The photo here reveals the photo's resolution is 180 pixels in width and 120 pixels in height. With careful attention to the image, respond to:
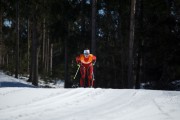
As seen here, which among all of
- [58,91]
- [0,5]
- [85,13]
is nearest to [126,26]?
[85,13]

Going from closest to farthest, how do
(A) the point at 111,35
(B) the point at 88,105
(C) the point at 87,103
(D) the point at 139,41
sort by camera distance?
(B) the point at 88,105 → (C) the point at 87,103 → (D) the point at 139,41 → (A) the point at 111,35

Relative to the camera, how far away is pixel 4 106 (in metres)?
8.45

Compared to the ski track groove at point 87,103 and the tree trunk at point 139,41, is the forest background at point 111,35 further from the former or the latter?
the ski track groove at point 87,103

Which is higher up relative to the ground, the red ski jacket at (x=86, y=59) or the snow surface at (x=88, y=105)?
the red ski jacket at (x=86, y=59)

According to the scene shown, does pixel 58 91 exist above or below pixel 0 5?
below

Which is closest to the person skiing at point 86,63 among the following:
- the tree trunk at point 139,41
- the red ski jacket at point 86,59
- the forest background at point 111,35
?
the red ski jacket at point 86,59

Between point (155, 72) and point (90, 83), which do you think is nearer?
point (90, 83)

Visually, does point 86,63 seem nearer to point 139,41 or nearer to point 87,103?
point 87,103

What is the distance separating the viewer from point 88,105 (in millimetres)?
8883

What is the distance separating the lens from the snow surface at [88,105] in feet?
24.3

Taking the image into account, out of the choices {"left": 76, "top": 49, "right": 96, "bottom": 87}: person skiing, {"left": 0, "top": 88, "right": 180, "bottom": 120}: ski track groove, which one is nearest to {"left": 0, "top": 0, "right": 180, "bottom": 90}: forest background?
→ {"left": 76, "top": 49, "right": 96, "bottom": 87}: person skiing

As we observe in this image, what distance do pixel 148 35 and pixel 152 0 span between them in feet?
9.18

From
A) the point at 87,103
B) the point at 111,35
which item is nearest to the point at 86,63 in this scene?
the point at 87,103

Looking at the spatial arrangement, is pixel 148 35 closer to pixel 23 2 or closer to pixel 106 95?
pixel 23 2
